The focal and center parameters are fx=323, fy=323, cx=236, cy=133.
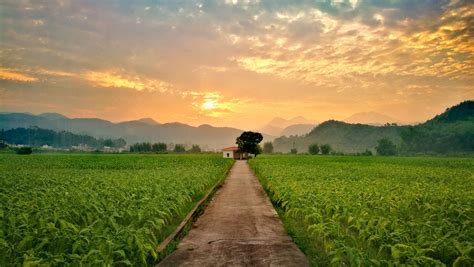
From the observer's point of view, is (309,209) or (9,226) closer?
(9,226)

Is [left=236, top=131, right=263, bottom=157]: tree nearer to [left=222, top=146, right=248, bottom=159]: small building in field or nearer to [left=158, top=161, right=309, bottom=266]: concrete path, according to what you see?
[left=222, top=146, right=248, bottom=159]: small building in field

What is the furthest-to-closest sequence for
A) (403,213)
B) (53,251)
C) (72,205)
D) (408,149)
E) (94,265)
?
(408,149) → (403,213) → (72,205) → (53,251) → (94,265)

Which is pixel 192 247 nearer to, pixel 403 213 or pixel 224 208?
pixel 224 208

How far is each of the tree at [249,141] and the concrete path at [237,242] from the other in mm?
94189

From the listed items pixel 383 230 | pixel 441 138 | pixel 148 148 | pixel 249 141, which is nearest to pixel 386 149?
pixel 441 138

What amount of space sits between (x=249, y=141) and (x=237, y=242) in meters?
101

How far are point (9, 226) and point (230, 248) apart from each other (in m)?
5.87

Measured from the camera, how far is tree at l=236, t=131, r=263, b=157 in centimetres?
11038

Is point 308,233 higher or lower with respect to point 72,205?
lower

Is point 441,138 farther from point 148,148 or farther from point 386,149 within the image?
point 148,148

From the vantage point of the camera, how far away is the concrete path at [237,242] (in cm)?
828

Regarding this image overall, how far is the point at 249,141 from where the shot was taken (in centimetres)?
11125

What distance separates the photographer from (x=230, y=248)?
9.33 metres

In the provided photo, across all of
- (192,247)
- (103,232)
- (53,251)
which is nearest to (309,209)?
(192,247)
